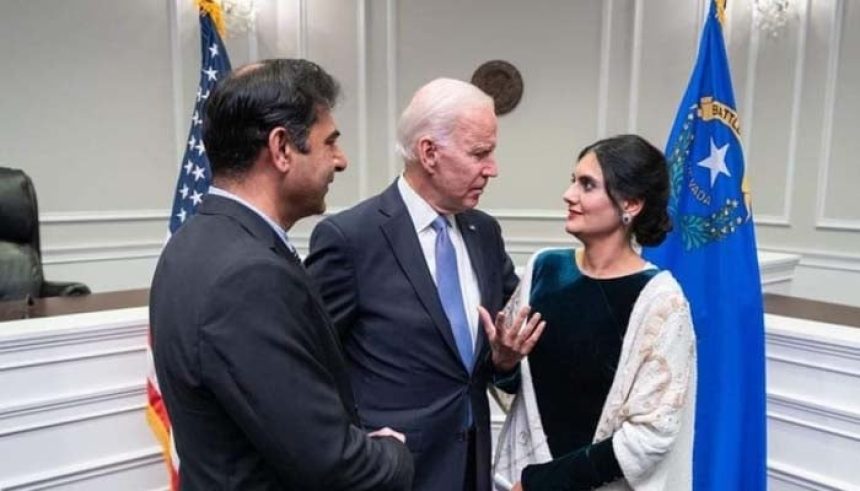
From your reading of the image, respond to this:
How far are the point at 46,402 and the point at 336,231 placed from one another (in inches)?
40.1

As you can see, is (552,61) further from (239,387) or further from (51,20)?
(239,387)

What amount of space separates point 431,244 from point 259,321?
0.64 m

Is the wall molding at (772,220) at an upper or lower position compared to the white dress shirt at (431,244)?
lower

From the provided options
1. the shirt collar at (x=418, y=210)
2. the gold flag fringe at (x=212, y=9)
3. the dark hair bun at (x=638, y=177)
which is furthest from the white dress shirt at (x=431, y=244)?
the gold flag fringe at (x=212, y=9)

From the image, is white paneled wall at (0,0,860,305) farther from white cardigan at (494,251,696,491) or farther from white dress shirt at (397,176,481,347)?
white cardigan at (494,251,696,491)

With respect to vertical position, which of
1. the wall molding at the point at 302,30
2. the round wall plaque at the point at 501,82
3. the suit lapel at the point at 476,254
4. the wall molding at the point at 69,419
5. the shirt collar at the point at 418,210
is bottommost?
the wall molding at the point at 69,419

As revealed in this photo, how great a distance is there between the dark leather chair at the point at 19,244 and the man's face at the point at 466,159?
2471mm

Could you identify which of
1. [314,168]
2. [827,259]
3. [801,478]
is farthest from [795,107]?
[314,168]

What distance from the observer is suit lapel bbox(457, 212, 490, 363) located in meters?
1.33

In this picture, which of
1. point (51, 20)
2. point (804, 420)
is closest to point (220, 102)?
point (804, 420)

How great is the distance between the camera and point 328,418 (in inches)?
28.6

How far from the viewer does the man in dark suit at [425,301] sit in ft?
3.94

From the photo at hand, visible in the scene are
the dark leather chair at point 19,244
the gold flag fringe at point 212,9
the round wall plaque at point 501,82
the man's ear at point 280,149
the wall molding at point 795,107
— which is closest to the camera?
the man's ear at point 280,149

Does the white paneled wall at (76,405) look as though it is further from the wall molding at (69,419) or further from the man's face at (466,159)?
the man's face at (466,159)
